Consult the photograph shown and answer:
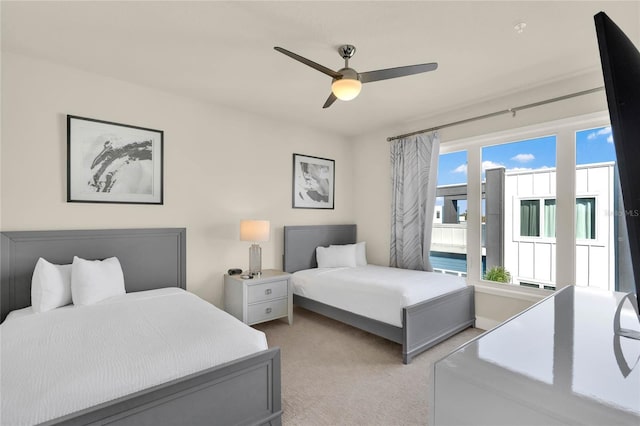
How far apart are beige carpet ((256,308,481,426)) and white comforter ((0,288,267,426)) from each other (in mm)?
686

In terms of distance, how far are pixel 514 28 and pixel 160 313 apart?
3.15 m

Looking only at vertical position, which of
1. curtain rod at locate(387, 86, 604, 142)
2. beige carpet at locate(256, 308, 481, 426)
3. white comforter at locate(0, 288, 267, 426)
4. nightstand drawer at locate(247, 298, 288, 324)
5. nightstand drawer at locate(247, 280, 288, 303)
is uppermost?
curtain rod at locate(387, 86, 604, 142)

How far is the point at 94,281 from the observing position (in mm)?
2367

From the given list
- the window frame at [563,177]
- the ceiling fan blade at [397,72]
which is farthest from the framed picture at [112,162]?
the window frame at [563,177]

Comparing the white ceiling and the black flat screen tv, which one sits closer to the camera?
the black flat screen tv

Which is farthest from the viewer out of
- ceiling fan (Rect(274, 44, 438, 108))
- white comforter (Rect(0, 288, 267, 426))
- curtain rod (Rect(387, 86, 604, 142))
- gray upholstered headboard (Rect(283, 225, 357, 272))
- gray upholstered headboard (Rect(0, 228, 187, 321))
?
gray upholstered headboard (Rect(283, 225, 357, 272))

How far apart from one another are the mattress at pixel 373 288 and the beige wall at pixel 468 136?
50cm

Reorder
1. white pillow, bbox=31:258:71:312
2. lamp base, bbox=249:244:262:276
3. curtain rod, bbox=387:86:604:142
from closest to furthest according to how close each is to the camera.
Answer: white pillow, bbox=31:258:71:312 < curtain rod, bbox=387:86:604:142 < lamp base, bbox=249:244:262:276

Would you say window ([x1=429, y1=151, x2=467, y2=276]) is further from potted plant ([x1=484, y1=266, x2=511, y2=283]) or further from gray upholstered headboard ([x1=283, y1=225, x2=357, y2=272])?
gray upholstered headboard ([x1=283, y1=225, x2=357, y2=272])

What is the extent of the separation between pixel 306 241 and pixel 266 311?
1.21 m

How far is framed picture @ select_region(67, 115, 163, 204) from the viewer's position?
8.81 feet

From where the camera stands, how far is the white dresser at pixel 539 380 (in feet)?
1.76

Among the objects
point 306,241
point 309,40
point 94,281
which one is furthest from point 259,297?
point 309,40

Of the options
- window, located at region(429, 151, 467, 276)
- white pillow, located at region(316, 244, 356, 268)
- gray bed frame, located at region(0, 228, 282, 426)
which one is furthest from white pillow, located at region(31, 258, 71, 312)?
window, located at region(429, 151, 467, 276)
